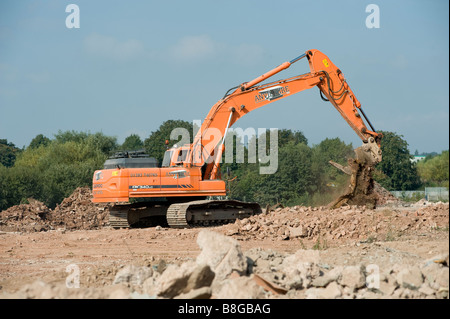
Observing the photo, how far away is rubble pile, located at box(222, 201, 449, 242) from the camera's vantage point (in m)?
13.5

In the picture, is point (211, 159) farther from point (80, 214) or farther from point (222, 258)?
point (222, 258)

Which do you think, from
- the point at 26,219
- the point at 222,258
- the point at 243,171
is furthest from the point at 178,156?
the point at 243,171

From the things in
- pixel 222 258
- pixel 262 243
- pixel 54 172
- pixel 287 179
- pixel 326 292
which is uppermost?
pixel 54 172

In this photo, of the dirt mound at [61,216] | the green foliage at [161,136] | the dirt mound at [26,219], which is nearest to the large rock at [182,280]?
the dirt mound at [26,219]

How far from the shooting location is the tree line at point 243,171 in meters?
29.6

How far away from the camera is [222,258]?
764cm

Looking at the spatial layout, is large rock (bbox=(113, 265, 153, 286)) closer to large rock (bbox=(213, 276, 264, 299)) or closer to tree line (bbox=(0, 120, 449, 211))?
large rock (bbox=(213, 276, 264, 299))

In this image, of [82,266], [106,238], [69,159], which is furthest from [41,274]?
[69,159]

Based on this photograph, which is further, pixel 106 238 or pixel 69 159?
pixel 69 159

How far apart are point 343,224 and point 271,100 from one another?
469 centimetres

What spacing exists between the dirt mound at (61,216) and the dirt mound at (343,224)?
8.26m

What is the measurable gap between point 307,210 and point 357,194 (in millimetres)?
1523
